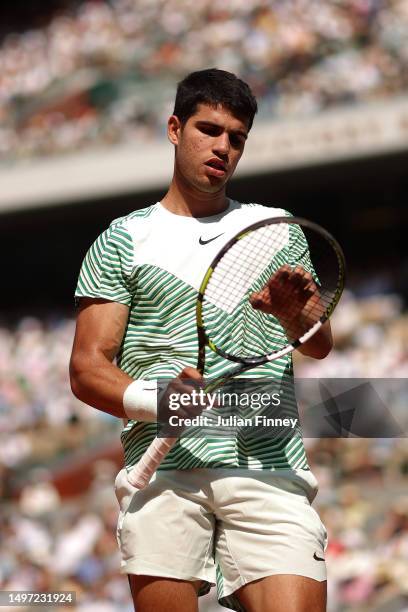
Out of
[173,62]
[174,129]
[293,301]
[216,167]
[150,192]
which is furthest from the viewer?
[150,192]

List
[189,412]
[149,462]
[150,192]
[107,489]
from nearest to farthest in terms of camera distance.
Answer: [189,412], [149,462], [107,489], [150,192]

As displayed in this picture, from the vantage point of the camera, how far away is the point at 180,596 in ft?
9.89

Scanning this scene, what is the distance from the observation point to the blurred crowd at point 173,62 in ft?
54.6

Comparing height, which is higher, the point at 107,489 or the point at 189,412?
the point at 189,412

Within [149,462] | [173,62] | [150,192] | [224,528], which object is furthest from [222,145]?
[150,192]

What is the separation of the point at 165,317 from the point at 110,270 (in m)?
0.20

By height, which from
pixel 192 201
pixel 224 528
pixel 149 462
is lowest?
pixel 224 528

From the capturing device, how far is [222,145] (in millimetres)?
3172

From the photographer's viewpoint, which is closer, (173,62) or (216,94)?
(216,94)

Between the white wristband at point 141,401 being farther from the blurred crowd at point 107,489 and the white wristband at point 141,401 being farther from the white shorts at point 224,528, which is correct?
the blurred crowd at point 107,489

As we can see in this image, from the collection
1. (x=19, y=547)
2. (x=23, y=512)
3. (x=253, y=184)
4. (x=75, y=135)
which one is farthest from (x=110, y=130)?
(x=19, y=547)

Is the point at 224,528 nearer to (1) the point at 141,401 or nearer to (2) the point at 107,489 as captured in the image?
(1) the point at 141,401

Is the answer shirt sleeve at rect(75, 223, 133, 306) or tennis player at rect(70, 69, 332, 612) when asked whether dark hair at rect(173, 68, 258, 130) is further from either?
shirt sleeve at rect(75, 223, 133, 306)

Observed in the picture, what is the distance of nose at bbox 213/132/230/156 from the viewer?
317cm
